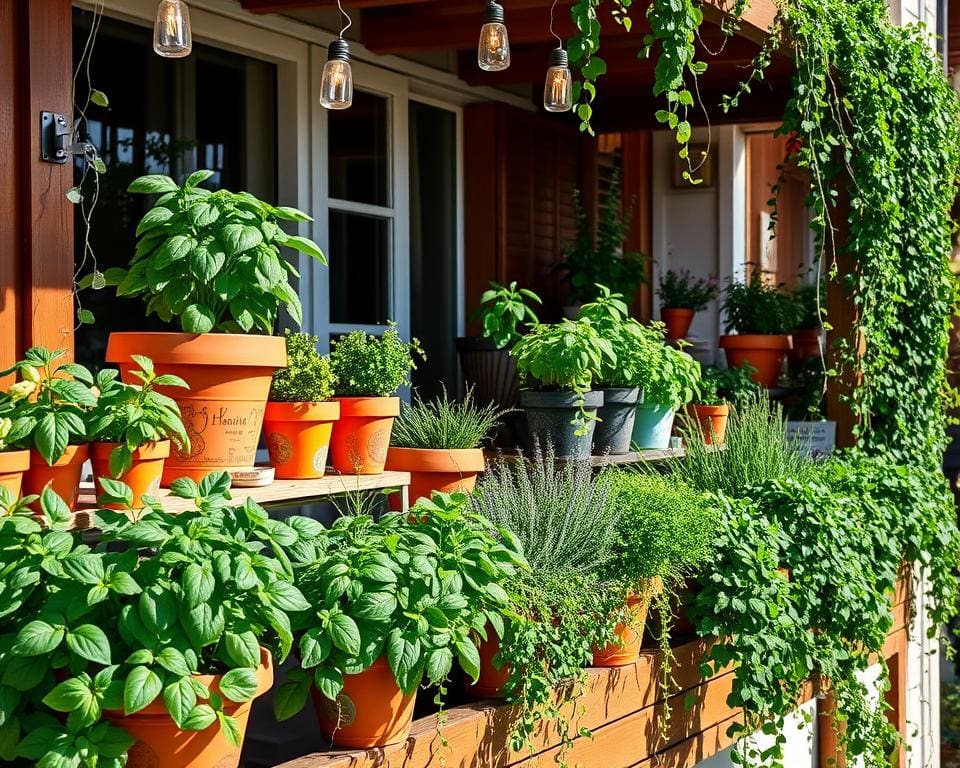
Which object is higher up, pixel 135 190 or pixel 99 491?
pixel 135 190

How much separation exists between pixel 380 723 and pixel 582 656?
0.68m

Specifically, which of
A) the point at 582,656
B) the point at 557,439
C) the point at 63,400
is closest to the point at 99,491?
the point at 63,400

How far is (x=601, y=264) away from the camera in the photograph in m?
6.03

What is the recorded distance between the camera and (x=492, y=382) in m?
4.93

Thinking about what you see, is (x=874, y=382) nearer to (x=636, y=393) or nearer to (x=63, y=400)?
(x=636, y=393)

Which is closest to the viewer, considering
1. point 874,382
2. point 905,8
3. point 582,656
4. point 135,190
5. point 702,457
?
point 135,190

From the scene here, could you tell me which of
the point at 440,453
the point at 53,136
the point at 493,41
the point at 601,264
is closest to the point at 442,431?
the point at 440,453

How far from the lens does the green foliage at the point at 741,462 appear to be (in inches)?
175

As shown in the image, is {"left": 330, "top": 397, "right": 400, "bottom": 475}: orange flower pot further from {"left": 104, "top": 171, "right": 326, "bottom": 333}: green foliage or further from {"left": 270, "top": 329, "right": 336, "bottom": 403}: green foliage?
{"left": 104, "top": 171, "right": 326, "bottom": 333}: green foliage

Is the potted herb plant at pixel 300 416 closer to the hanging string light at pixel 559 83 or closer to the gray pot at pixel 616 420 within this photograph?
the hanging string light at pixel 559 83

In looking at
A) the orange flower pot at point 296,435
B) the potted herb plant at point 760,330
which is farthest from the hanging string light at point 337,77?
the potted herb plant at point 760,330

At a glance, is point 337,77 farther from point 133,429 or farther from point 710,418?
point 710,418

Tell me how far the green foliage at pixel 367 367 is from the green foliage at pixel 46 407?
854mm

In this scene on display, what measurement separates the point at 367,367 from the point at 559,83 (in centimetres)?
93
